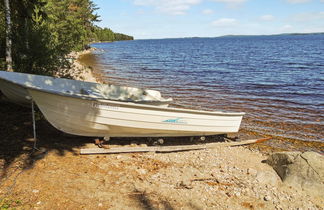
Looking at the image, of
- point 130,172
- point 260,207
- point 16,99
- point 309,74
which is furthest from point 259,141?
point 309,74

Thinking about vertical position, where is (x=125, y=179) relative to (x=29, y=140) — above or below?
below

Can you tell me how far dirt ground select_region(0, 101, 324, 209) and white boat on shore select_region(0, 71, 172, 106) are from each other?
119 centimetres

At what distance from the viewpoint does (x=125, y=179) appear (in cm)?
555

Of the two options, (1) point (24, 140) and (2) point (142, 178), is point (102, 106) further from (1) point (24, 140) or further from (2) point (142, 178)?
(1) point (24, 140)

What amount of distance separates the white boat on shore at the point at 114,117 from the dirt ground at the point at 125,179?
0.65 meters

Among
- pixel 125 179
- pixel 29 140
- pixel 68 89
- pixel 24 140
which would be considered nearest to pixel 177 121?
pixel 125 179

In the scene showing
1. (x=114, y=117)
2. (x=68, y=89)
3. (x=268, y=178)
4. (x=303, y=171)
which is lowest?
(x=268, y=178)

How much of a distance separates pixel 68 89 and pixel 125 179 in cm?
439

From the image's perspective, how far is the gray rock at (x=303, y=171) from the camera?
5848mm

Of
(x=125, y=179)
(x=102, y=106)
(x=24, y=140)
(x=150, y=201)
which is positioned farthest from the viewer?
(x=24, y=140)

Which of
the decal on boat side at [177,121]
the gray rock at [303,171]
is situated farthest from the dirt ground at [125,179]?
the decal on boat side at [177,121]

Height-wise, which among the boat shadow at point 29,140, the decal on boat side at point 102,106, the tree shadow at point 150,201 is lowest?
the tree shadow at point 150,201

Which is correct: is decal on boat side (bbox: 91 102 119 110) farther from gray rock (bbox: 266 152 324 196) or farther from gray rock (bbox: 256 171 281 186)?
gray rock (bbox: 266 152 324 196)

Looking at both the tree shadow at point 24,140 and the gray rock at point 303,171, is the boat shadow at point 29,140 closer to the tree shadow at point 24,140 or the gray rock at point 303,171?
the tree shadow at point 24,140
